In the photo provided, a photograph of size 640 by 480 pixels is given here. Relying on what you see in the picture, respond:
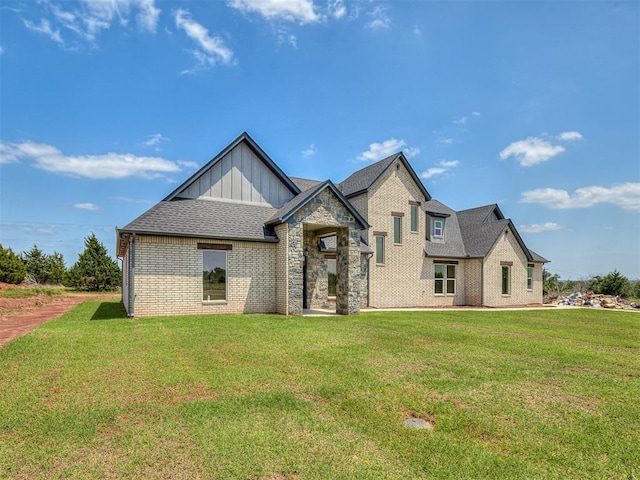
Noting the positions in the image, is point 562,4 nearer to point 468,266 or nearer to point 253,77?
point 253,77

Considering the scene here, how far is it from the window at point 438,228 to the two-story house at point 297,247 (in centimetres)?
8

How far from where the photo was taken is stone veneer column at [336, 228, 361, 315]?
55.4 ft

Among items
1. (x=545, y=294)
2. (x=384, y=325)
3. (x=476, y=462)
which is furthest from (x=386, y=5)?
(x=545, y=294)

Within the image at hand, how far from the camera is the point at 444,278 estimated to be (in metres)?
24.6

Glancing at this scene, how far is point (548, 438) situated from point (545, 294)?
105 feet

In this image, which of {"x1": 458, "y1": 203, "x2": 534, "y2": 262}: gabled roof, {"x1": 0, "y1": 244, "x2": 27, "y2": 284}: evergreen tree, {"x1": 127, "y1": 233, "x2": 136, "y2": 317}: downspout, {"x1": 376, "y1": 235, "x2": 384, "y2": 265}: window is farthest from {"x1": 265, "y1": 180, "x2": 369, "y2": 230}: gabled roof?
{"x1": 0, "y1": 244, "x2": 27, "y2": 284}: evergreen tree

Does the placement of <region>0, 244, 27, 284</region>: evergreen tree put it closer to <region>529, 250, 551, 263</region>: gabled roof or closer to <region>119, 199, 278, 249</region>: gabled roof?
<region>119, 199, 278, 249</region>: gabled roof

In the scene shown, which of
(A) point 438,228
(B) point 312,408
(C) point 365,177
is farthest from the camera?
(A) point 438,228

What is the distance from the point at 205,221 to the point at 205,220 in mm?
72

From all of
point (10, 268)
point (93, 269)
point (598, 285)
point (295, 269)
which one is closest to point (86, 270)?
point (93, 269)

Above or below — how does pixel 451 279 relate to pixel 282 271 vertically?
below

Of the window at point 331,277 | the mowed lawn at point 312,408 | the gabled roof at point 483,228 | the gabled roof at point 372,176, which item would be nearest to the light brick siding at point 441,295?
the gabled roof at point 483,228

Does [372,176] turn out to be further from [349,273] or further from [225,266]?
[225,266]

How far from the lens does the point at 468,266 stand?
82.4 feet
